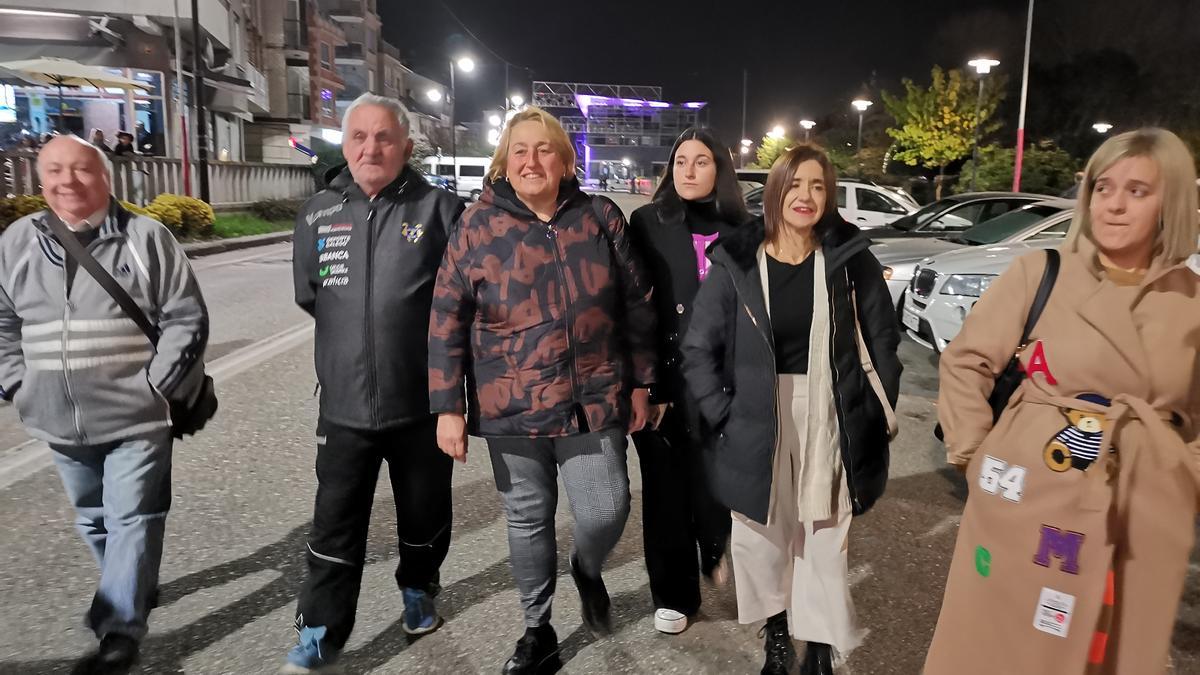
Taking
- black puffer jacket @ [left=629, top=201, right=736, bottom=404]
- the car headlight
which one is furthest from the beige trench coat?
the car headlight

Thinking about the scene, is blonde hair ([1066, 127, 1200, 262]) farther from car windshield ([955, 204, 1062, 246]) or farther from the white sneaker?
car windshield ([955, 204, 1062, 246])

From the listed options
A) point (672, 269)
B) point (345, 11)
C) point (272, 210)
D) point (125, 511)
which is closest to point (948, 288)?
point (672, 269)

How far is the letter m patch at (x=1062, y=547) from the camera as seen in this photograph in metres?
2.22

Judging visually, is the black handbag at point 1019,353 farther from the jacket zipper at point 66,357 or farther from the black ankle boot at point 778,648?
the jacket zipper at point 66,357

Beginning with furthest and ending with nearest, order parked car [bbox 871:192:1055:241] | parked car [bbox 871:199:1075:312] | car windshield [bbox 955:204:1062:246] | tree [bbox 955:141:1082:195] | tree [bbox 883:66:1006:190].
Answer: tree [bbox 883:66:1006:190] < tree [bbox 955:141:1082:195] < parked car [bbox 871:192:1055:241] < car windshield [bbox 955:204:1062:246] < parked car [bbox 871:199:1075:312]

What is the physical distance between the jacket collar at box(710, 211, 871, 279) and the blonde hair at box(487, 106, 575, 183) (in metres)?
0.59

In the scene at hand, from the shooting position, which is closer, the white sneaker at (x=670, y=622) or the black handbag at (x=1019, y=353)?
the black handbag at (x=1019, y=353)

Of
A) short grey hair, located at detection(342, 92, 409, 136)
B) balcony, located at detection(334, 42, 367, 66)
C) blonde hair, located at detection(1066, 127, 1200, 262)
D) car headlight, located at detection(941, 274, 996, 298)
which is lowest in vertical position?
car headlight, located at detection(941, 274, 996, 298)

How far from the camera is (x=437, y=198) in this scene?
3.02 metres

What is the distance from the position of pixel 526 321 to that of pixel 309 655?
4.44ft

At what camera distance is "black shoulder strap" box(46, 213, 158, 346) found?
287 cm

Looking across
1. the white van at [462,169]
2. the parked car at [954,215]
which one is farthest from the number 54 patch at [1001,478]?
the white van at [462,169]

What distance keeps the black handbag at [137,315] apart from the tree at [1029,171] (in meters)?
30.4

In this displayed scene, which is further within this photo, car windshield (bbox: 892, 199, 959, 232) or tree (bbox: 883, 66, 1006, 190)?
tree (bbox: 883, 66, 1006, 190)
